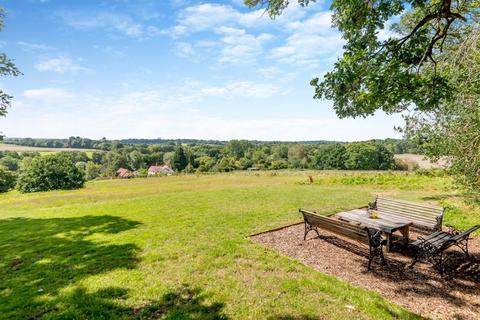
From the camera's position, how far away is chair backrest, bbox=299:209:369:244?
6.14 meters

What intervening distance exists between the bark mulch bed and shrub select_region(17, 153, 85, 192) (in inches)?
2038

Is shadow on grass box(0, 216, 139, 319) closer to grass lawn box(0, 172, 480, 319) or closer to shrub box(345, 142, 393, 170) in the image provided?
grass lawn box(0, 172, 480, 319)

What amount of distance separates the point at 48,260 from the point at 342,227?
7.68 metres

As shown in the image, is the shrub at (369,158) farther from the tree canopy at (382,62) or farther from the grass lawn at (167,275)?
the tree canopy at (382,62)

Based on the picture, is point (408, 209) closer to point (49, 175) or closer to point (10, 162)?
point (49, 175)

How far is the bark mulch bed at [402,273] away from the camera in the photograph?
466cm

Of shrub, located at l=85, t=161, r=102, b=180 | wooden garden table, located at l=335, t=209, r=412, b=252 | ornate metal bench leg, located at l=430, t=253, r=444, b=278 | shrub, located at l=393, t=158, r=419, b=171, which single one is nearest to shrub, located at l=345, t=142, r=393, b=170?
shrub, located at l=393, t=158, r=419, b=171

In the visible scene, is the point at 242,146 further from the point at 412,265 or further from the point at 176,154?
the point at 412,265

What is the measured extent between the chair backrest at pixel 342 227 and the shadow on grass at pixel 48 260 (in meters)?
5.00

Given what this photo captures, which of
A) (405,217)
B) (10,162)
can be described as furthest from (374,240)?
(10,162)

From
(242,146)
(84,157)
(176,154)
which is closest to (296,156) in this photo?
(242,146)

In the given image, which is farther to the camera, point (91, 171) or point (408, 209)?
point (91, 171)

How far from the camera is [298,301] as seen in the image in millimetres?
4656

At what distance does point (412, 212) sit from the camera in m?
8.45
